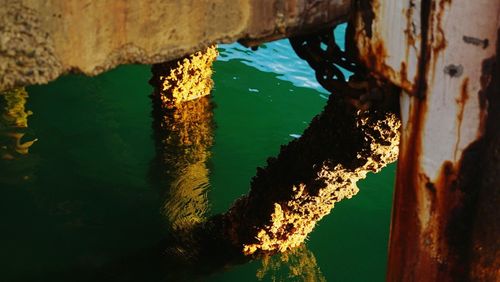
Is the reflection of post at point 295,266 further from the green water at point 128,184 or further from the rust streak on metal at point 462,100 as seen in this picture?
the rust streak on metal at point 462,100

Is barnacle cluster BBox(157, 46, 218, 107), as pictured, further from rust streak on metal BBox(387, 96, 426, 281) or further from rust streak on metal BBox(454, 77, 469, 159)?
rust streak on metal BBox(454, 77, 469, 159)

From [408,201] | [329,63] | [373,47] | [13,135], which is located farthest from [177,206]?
[373,47]

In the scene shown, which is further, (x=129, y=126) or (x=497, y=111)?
(x=129, y=126)

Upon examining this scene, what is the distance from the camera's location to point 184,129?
24.5ft

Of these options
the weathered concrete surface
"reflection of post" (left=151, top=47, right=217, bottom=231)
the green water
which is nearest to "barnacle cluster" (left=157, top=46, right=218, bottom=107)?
"reflection of post" (left=151, top=47, right=217, bottom=231)

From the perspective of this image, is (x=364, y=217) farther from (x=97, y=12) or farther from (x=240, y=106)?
(x=97, y=12)

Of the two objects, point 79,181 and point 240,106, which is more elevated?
point 240,106

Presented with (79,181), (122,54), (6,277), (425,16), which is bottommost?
(6,277)

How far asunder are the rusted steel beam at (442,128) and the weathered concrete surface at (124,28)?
0.98ft

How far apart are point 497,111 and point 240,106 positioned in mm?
6191

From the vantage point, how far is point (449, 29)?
224 centimetres

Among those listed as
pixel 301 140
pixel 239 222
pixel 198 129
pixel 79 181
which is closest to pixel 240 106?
pixel 198 129

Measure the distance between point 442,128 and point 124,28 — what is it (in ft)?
3.81

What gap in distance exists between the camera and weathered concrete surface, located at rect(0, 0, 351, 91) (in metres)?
2.04
